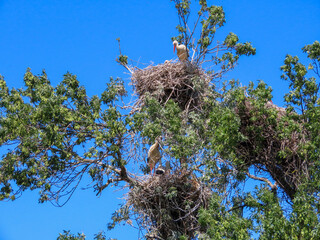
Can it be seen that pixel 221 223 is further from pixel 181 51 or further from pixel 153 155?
pixel 181 51

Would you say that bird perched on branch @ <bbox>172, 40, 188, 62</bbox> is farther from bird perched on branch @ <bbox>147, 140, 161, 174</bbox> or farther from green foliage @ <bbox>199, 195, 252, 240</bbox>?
green foliage @ <bbox>199, 195, 252, 240</bbox>

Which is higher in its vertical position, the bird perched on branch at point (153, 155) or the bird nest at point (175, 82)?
the bird nest at point (175, 82)

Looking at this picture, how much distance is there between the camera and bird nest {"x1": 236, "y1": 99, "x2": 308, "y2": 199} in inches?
553

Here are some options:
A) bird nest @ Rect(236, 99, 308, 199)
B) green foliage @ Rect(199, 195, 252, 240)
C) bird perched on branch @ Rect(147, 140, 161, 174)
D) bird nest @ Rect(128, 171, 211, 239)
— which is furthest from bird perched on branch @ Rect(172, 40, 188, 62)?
green foliage @ Rect(199, 195, 252, 240)

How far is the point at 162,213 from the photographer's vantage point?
47.7 feet

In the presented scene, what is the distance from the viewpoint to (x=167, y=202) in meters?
14.6

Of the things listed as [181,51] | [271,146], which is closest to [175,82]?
[181,51]

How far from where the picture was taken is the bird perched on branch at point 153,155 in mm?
15361

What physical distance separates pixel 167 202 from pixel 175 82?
263cm

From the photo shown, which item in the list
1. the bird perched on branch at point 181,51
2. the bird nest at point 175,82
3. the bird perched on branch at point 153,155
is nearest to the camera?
the bird perched on branch at point 153,155

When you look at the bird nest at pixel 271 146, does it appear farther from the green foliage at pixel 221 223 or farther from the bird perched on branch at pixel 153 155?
the bird perched on branch at pixel 153 155

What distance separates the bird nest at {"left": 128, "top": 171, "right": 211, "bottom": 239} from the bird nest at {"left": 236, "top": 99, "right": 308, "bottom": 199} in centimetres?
112

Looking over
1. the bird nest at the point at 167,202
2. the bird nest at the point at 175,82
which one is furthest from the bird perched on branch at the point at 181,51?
the bird nest at the point at 167,202

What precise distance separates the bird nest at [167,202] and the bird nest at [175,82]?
1.91 meters
